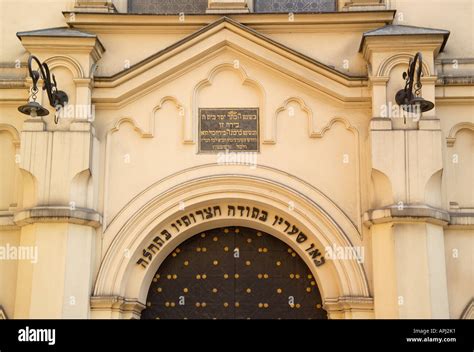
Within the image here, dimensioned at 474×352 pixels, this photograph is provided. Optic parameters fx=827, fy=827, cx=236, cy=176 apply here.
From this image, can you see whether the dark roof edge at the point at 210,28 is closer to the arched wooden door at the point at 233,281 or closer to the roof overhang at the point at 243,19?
the roof overhang at the point at 243,19

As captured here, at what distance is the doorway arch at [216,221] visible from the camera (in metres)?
11.4

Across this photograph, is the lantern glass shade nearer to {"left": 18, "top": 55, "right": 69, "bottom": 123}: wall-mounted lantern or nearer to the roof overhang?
{"left": 18, "top": 55, "right": 69, "bottom": 123}: wall-mounted lantern

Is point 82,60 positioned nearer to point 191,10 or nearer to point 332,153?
point 191,10

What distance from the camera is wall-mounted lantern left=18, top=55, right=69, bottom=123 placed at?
35.3ft

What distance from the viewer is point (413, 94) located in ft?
37.6

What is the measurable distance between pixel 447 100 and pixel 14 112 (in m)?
6.37

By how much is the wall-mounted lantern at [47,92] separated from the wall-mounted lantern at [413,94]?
4733 mm

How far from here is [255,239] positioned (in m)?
12.2

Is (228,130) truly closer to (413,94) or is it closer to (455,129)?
(413,94)

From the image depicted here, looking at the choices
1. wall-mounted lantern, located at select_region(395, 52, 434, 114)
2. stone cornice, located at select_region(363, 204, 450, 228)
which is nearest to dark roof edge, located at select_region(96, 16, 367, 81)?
wall-mounted lantern, located at select_region(395, 52, 434, 114)

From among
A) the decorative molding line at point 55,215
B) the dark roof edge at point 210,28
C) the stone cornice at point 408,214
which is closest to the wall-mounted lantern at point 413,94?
the dark roof edge at point 210,28

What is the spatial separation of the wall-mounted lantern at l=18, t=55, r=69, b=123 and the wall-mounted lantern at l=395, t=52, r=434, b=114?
15.5ft

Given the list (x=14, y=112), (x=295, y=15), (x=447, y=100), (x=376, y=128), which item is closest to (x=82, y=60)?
(x=14, y=112)

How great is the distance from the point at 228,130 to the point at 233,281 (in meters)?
2.18
